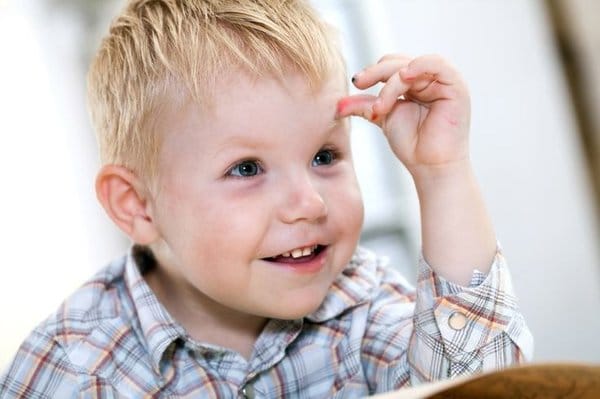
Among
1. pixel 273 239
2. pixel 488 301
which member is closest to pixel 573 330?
pixel 488 301

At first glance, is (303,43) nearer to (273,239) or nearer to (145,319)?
(273,239)

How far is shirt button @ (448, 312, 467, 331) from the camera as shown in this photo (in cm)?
95

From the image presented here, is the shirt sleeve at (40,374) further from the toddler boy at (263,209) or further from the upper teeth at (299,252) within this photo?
the upper teeth at (299,252)

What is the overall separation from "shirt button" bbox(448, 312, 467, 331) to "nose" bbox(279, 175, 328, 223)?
7.3 inches

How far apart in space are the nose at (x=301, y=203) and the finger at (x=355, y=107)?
91 mm

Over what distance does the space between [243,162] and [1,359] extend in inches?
44.2

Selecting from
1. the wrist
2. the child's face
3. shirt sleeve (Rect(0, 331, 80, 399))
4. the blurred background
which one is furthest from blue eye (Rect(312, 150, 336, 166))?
the blurred background

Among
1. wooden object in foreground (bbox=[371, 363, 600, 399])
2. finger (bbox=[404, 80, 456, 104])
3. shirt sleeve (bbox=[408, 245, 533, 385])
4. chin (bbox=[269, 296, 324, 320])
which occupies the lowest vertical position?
shirt sleeve (bbox=[408, 245, 533, 385])

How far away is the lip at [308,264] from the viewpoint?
3.13ft

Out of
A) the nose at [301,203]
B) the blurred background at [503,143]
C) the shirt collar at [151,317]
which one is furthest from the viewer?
the blurred background at [503,143]

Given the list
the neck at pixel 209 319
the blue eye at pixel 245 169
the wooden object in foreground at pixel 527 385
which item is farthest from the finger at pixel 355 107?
A: the wooden object in foreground at pixel 527 385

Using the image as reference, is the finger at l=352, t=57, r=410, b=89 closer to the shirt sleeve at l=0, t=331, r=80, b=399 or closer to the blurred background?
the shirt sleeve at l=0, t=331, r=80, b=399

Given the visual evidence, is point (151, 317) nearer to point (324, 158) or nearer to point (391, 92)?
point (324, 158)

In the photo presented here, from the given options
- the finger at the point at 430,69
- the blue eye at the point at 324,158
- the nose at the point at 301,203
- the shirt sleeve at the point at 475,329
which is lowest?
the shirt sleeve at the point at 475,329
